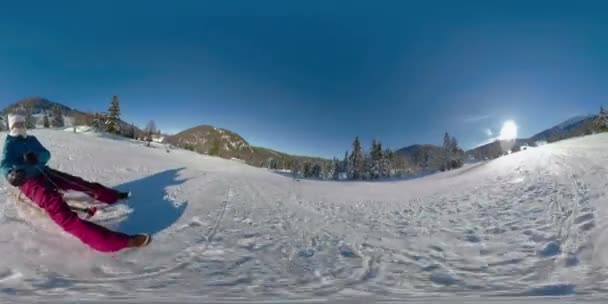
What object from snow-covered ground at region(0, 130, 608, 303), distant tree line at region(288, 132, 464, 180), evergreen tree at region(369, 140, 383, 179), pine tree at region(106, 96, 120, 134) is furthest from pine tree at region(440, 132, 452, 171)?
snow-covered ground at region(0, 130, 608, 303)

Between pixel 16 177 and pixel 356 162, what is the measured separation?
80.0m

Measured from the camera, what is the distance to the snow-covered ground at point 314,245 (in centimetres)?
481

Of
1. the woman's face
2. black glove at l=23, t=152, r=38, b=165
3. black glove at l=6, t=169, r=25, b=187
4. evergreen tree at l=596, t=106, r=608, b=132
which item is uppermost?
evergreen tree at l=596, t=106, r=608, b=132

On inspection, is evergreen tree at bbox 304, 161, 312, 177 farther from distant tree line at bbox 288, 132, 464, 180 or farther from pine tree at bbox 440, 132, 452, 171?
pine tree at bbox 440, 132, 452, 171

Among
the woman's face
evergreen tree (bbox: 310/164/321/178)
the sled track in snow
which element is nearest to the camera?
the sled track in snow

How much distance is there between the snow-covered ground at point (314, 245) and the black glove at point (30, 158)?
0.93 m

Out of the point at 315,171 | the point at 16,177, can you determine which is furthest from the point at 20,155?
the point at 315,171

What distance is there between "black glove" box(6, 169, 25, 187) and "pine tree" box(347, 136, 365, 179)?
77.0 metres

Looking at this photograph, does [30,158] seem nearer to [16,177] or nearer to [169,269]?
[16,177]

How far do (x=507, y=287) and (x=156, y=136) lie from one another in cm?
13081

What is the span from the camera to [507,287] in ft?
16.9

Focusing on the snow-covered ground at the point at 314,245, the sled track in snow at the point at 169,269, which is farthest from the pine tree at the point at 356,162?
the sled track in snow at the point at 169,269

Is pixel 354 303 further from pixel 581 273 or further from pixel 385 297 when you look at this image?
pixel 581 273

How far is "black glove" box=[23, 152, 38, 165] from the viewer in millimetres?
6688
